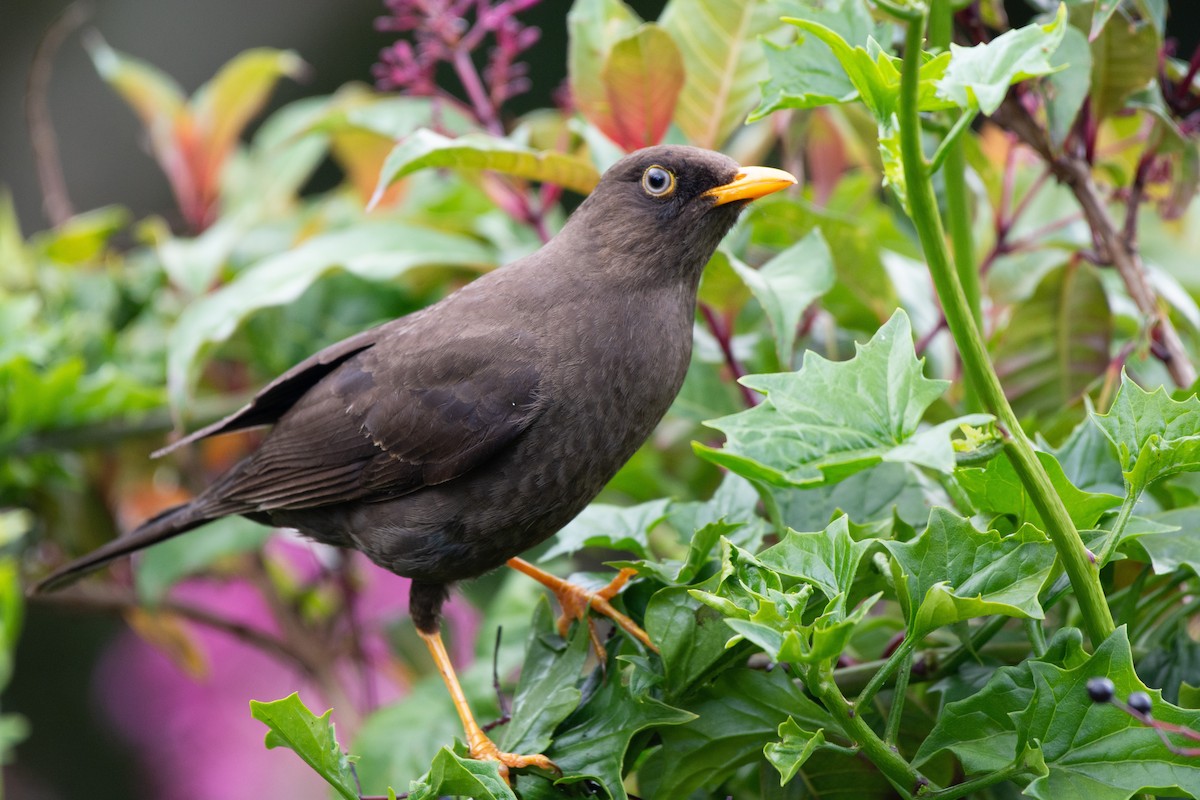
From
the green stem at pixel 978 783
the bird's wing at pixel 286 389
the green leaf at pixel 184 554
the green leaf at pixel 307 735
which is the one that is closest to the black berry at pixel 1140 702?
the green stem at pixel 978 783

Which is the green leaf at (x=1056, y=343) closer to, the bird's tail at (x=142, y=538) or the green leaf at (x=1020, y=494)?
the green leaf at (x=1020, y=494)

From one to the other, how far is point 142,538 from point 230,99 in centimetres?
148

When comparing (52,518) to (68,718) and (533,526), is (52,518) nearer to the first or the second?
(533,526)

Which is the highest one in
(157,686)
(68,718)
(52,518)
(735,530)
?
(735,530)

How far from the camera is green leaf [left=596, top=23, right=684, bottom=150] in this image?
2.09 meters

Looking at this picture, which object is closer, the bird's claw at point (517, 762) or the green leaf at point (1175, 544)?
the green leaf at point (1175, 544)

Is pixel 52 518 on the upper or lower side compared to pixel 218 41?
lower

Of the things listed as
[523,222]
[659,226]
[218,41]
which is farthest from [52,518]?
[218,41]

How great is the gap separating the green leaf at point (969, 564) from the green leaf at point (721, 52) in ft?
3.91

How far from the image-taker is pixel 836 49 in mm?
1186

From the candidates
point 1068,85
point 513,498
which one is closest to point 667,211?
point 513,498

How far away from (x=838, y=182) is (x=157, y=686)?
3130 mm

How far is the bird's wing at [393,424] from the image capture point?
1953 mm

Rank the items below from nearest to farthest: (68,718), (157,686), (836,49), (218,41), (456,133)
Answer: (836,49)
(456,133)
(157,686)
(68,718)
(218,41)
